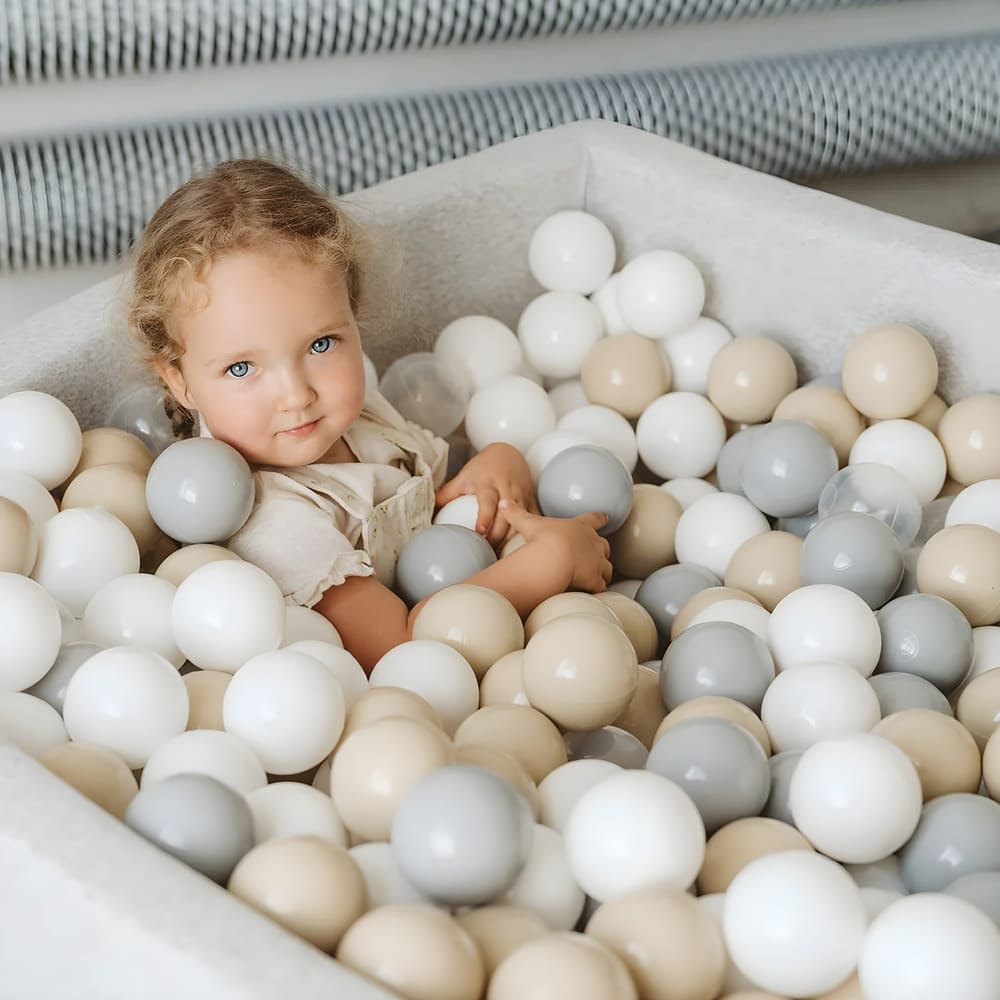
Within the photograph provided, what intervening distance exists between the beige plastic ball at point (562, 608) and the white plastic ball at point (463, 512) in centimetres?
18

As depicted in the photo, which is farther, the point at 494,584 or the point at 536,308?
the point at 536,308

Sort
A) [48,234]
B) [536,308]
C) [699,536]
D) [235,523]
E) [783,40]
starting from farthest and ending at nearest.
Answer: [783,40] → [48,234] → [536,308] → [699,536] → [235,523]

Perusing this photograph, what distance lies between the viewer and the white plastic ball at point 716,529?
1236mm

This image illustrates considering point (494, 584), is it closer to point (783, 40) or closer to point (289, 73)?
point (289, 73)

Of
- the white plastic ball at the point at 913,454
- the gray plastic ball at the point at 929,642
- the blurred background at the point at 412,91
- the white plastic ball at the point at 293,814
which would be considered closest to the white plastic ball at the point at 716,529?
the white plastic ball at the point at 913,454

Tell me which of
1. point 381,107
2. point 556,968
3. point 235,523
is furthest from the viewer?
point 381,107

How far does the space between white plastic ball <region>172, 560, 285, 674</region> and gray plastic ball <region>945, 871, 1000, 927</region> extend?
47cm

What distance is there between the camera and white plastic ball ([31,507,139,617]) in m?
1.04

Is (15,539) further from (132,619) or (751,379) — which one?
(751,379)

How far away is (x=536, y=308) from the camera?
57.8 inches

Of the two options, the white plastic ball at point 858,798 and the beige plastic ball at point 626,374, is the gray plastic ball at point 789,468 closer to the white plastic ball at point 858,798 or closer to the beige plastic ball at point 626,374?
the beige plastic ball at point 626,374

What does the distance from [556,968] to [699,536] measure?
635mm

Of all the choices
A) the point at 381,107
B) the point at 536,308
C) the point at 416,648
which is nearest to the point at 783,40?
the point at 381,107

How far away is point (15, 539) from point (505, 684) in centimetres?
36
